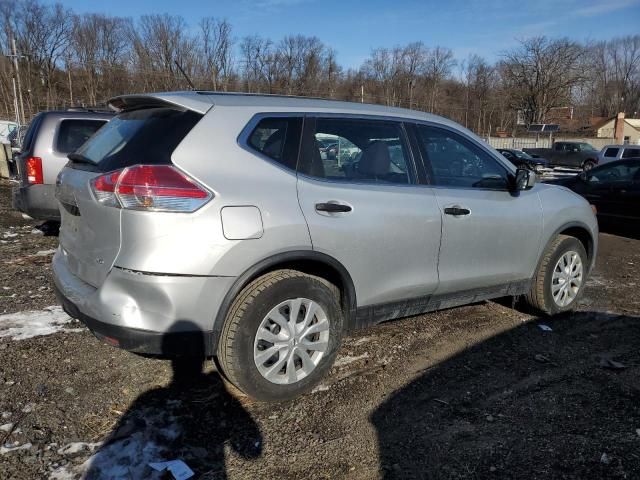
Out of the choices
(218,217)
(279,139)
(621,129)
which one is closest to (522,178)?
(279,139)

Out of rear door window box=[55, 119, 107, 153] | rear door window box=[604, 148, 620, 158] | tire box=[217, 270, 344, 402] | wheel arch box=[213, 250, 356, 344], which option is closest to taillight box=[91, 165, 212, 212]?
wheel arch box=[213, 250, 356, 344]

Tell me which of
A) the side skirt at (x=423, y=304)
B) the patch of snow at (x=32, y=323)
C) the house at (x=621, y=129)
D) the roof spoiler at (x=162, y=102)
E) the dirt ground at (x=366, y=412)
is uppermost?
the house at (x=621, y=129)

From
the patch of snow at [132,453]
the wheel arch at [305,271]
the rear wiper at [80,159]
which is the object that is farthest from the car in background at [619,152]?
the patch of snow at [132,453]

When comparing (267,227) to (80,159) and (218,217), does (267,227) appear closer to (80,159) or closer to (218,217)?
(218,217)

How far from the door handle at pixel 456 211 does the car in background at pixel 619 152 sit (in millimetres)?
23270

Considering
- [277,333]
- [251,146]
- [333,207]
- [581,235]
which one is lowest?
[277,333]

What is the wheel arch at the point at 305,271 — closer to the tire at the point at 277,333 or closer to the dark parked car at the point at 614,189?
the tire at the point at 277,333

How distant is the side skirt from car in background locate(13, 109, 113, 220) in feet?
14.9

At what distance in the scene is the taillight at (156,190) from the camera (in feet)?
8.85

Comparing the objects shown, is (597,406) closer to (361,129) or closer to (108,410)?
(361,129)

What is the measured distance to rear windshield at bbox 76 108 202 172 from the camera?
9.34 ft

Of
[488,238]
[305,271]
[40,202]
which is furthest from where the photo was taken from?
[40,202]

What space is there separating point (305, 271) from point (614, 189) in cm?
766

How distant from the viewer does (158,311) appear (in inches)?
107
